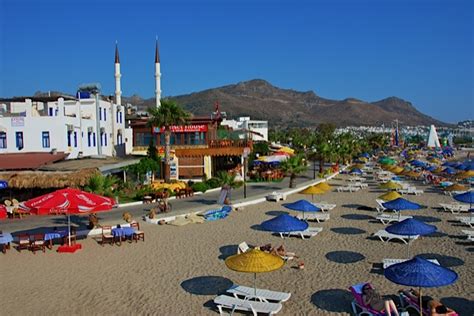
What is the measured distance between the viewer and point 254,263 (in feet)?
32.5

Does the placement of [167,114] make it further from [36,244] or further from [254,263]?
[254,263]

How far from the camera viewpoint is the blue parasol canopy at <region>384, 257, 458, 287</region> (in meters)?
8.78

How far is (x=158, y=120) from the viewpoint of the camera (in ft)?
95.1

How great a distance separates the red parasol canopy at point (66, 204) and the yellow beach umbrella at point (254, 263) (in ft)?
22.4

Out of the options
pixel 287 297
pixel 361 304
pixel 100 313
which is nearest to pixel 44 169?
pixel 100 313

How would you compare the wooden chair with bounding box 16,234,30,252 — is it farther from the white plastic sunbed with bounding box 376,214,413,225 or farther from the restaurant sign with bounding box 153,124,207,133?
the restaurant sign with bounding box 153,124,207,133

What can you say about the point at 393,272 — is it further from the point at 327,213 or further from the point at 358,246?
the point at 327,213

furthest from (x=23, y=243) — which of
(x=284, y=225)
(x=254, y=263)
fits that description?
(x=254, y=263)

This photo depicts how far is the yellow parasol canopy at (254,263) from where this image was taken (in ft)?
32.2

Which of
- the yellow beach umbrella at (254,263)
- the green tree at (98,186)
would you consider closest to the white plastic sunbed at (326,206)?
the green tree at (98,186)

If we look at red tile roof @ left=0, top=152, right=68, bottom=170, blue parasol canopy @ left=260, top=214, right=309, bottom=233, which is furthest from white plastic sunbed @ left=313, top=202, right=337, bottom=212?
red tile roof @ left=0, top=152, right=68, bottom=170

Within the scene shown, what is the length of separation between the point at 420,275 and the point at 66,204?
11245mm

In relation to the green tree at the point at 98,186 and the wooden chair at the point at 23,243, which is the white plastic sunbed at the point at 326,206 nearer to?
the green tree at the point at 98,186

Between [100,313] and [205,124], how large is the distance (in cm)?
2629
